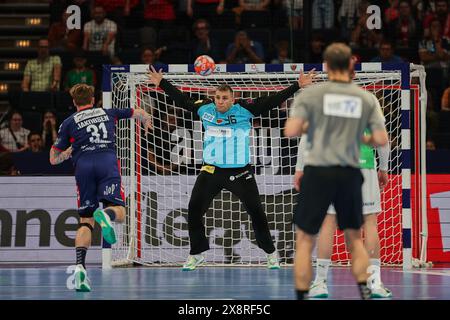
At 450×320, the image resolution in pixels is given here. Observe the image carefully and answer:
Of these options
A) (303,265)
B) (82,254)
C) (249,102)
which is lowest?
(303,265)

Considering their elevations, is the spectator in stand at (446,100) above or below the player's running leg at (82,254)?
above

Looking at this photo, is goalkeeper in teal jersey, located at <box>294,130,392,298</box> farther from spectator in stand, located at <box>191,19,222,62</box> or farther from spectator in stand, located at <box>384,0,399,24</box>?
spectator in stand, located at <box>384,0,399,24</box>

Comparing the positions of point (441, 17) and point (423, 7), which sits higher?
point (423, 7)

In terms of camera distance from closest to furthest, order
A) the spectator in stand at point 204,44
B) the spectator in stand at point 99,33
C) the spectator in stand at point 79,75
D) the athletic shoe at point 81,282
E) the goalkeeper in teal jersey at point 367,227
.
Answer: the goalkeeper in teal jersey at point 367,227
the athletic shoe at point 81,282
the spectator in stand at point 79,75
the spectator in stand at point 204,44
the spectator in stand at point 99,33

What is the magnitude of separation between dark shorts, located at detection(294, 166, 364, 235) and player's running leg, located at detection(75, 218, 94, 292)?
310cm

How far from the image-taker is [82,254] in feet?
37.2

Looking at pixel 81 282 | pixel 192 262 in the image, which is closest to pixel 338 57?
pixel 81 282

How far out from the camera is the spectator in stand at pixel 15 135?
1858cm

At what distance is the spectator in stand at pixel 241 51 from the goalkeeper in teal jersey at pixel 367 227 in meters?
8.46

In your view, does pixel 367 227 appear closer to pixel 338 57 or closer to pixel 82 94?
pixel 338 57

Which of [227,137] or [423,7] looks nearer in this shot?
[227,137]

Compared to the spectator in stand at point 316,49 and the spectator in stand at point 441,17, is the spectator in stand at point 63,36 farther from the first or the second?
the spectator in stand at point 441,17

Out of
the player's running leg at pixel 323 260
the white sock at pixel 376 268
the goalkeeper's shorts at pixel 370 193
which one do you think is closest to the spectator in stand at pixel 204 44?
the goalkeeper's shorts at pixel 370 193

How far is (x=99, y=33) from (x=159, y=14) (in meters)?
1.30
